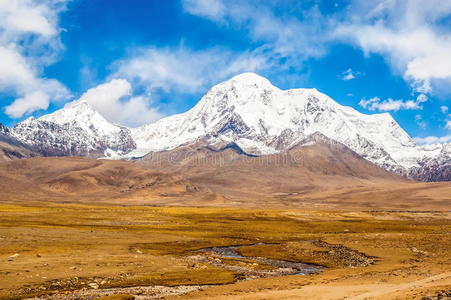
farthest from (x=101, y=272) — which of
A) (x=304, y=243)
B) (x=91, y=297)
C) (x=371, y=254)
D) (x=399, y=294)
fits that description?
(x=304, y=243)

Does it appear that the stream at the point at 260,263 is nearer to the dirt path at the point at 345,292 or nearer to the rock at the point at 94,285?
the dirt path at the point at 345,292

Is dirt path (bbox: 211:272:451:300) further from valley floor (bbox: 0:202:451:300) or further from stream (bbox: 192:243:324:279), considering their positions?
stream (bbox: 192:243:324:279)

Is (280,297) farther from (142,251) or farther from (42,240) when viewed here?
(42,240)

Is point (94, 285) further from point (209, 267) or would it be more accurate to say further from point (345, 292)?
point (345, 292)

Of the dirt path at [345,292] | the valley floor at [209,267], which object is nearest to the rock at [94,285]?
the valley floor at [209,267]

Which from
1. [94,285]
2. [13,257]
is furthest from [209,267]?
[13,257]

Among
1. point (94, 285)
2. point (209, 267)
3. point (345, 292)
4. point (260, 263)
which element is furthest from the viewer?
point (260, 263)

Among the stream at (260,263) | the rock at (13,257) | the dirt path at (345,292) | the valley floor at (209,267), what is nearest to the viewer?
the dirt path at (345,292)

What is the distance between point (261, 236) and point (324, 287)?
53.7 meters

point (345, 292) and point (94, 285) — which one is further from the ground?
point (94, 285)

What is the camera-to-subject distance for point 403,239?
86.1 m

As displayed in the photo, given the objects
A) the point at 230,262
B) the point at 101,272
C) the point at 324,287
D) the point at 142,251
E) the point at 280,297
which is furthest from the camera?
the point at 142,251

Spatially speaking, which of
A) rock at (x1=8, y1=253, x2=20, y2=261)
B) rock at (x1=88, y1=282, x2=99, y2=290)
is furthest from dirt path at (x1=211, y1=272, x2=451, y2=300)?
rock at (x1=8, y1=253, x2=20, y2=261)

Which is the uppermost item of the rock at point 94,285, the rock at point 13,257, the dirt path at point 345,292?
the rock at point 13,257
